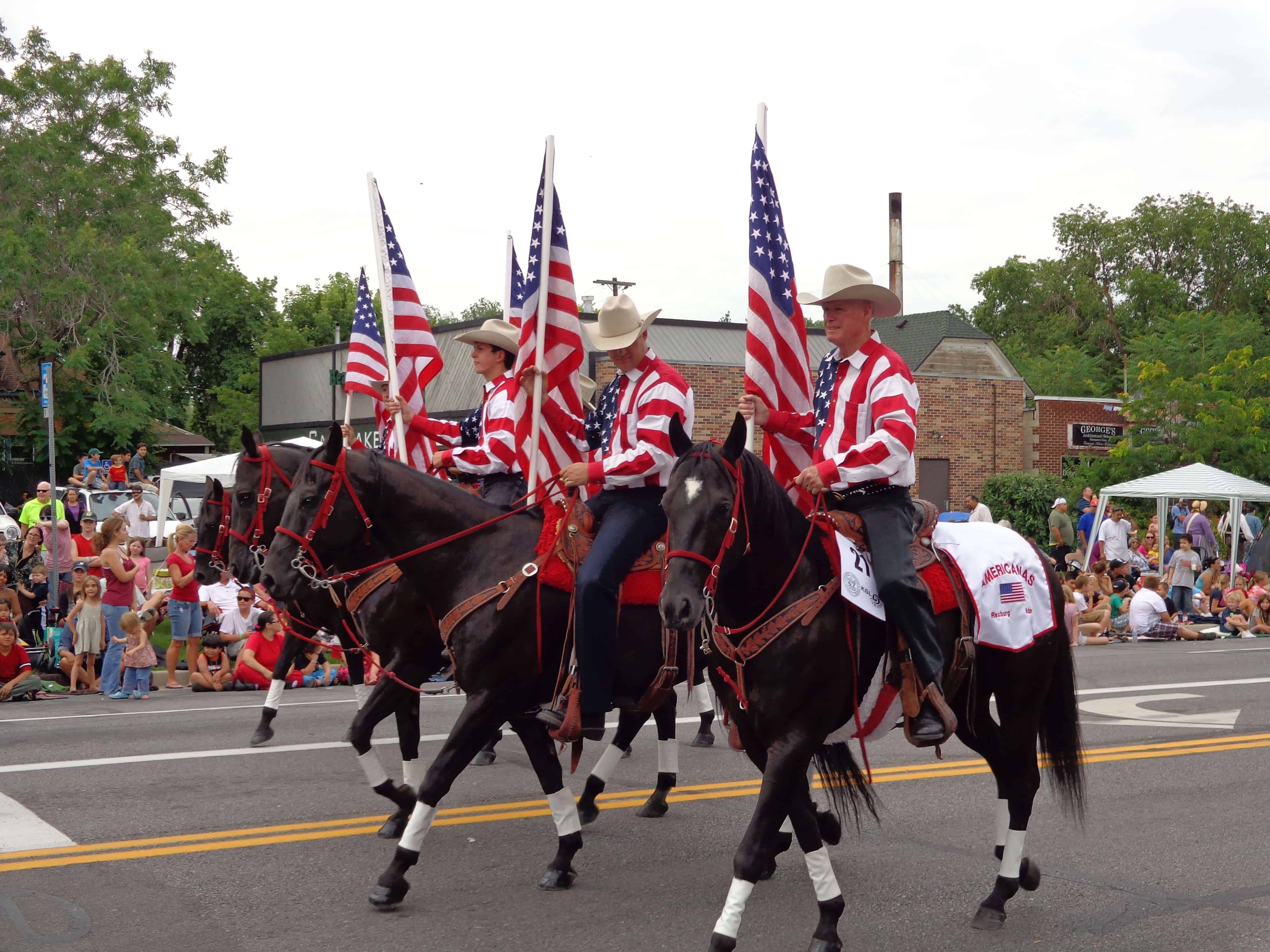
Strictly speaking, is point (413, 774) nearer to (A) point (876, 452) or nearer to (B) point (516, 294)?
(A) point (876, 452)

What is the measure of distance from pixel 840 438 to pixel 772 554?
83 cm

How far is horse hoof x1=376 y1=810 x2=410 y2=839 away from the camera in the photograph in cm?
740

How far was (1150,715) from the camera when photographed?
1216cm

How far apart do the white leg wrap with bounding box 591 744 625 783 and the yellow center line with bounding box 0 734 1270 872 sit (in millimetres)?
235

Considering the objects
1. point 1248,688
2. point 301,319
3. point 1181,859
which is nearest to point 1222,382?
point 1248,688

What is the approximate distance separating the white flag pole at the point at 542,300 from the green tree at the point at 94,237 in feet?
A: 105

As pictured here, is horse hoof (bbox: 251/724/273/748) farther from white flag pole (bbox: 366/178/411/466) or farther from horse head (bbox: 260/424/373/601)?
horse head (bbox: 260/424/373/601)

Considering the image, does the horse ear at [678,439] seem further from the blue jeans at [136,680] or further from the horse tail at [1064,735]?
the blue jeans at [136,680]

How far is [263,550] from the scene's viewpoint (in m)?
8.12

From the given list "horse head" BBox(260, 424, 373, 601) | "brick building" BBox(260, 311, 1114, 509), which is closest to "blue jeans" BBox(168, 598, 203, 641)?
"horse head" BBox(260, 424, 373, 601)

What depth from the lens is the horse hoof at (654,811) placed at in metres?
8.05

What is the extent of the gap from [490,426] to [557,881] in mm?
3129

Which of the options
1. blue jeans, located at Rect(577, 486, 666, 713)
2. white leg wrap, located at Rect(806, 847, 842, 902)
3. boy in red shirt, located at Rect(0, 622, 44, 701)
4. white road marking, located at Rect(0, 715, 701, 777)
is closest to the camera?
white leg wrap, located at Rect(806, 847, 842, 902)

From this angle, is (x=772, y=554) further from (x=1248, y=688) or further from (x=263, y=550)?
(x=1248, y=688)
